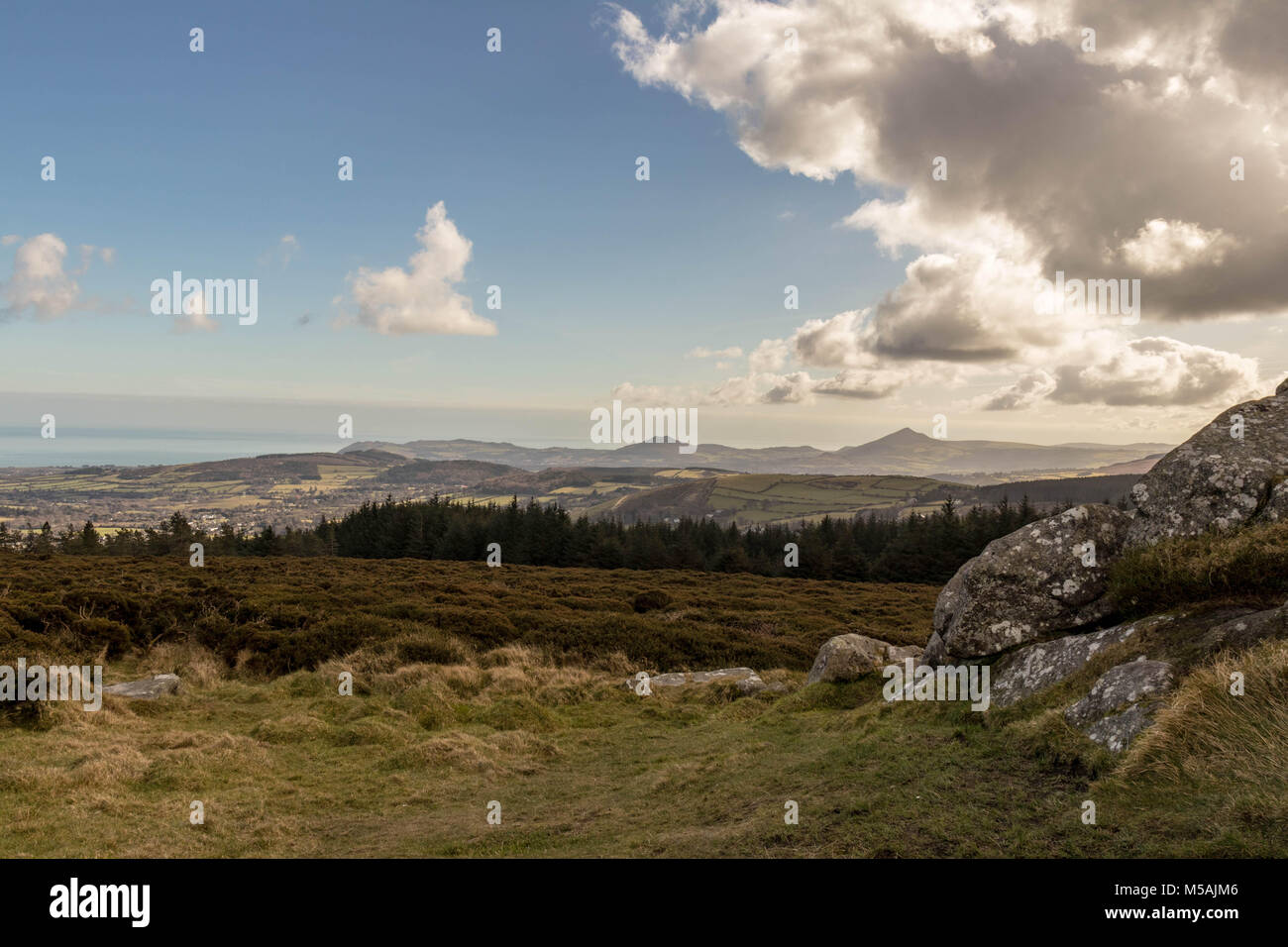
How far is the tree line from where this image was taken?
72.3 m

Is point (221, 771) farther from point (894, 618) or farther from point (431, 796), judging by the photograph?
point (894, 618)

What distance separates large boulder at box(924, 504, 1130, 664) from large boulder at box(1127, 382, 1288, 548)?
618mm

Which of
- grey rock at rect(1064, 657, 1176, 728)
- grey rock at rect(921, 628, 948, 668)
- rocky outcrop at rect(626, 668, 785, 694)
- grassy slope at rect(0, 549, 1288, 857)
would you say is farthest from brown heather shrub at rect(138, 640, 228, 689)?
grey rock at rect(1064, 657, 1176, 728)

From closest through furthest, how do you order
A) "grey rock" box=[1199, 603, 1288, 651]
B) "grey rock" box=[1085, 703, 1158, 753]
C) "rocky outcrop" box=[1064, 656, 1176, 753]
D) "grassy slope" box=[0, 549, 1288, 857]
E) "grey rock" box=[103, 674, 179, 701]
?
"grassy slope" box=[0, 549, 1288, 857]
"grey rock" box=[1085, 703, 1158, 753]
"rocky outcrop" box=[1064, 656, 1176, 753]
"grey rock" box=[1199, 603, 1288, 651]
"grey rock" box=[103, 674, 179, 701]

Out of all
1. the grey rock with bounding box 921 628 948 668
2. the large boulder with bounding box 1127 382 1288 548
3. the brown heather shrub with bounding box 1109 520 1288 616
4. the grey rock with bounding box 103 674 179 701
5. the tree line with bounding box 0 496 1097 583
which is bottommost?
the tree line with bounding box 0 496 1097 583

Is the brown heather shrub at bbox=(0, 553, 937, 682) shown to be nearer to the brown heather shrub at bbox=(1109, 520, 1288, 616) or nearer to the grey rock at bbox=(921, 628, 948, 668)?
the grey rock at bbox=(921, 628, 948, 668)

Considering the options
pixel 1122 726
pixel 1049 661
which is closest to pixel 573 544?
pixel 1049 661

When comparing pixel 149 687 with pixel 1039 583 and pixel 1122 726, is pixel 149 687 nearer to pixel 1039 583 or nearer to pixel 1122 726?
pixel 1122 726

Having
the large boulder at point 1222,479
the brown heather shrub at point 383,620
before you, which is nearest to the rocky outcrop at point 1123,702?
the large boulder at point 1222,479

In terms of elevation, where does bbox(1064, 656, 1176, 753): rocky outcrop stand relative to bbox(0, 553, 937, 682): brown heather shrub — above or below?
above

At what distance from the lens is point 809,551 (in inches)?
2908
